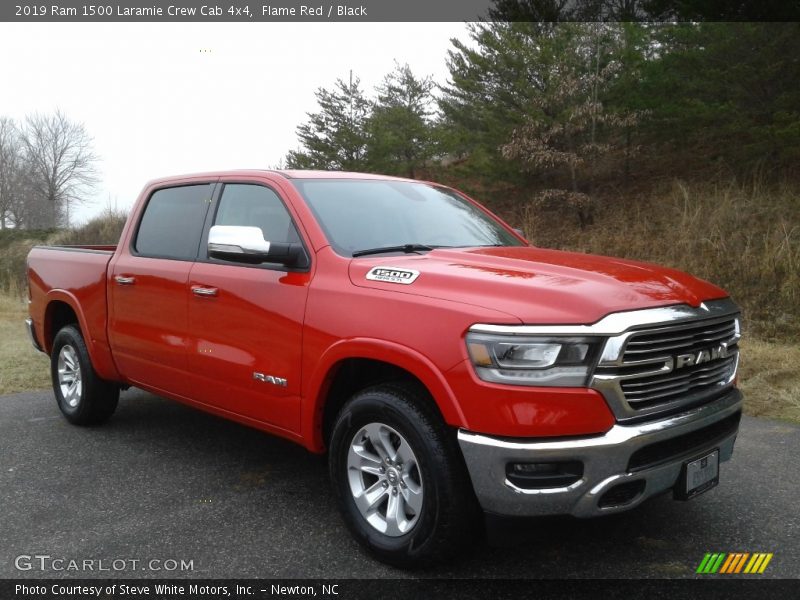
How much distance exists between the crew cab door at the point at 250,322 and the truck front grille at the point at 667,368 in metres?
1.57

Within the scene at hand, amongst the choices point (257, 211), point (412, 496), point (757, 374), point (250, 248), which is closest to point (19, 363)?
point (257, 211)

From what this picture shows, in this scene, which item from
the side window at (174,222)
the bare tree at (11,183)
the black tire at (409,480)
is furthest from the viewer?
the bare tree at (11,183)

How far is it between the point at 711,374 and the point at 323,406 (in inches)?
72.8

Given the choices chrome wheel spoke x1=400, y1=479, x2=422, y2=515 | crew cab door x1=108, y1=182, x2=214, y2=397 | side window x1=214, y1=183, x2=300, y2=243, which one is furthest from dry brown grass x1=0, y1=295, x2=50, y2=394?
chrome wheel spoke x1=400, y1=479, x2=422, y2=515

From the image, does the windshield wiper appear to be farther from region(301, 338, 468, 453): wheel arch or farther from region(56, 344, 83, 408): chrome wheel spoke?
region(56, 344, 83, 408): chrome wheel spoke

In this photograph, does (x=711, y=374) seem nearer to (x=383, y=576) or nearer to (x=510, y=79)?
(x=383, y=576)

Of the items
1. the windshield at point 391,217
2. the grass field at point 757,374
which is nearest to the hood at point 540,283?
the windshield at point 391,217

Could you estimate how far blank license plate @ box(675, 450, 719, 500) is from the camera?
2.92 meters

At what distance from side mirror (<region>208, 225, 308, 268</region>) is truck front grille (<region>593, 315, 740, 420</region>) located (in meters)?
1.67

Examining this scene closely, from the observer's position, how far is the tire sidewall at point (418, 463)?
9.44 ft

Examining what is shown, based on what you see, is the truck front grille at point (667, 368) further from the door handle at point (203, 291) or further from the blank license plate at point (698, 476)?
the door handle at point (203, 291)

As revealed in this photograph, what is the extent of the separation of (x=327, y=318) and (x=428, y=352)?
26.5 inches

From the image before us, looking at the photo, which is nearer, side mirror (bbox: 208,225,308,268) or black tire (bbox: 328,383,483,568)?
black tire (bbox: 328,383,483,568)

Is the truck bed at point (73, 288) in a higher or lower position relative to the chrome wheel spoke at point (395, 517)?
higher
